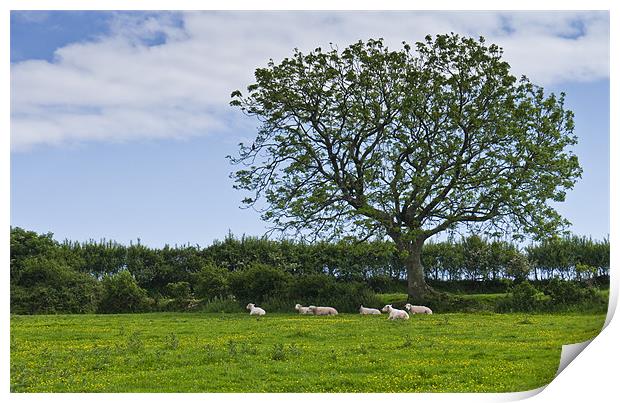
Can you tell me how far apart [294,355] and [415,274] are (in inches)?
441

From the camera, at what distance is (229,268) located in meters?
23.9

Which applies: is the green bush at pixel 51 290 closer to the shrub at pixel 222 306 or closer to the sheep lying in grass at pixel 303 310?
the shrub at pixel 222 306

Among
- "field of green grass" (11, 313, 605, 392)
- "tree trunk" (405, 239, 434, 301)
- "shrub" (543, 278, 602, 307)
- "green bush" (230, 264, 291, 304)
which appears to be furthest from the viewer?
"tree trunk" (405, 239, 434, 301)

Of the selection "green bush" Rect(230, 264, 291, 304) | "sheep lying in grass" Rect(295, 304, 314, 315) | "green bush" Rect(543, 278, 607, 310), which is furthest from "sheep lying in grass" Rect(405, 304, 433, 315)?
"green bush" Rect(230, 264, 291, 304)

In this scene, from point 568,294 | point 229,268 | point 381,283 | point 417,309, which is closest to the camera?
point 568,294

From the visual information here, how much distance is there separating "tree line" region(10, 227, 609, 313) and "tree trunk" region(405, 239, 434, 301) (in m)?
0.39

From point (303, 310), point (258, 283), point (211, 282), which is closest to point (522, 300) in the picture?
point (303, 310)

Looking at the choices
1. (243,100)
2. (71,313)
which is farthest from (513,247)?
(71,313)

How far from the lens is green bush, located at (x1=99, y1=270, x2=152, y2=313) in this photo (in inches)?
898

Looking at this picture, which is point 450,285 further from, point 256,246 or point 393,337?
point 393,337

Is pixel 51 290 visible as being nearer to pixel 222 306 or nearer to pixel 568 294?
pixel 222 306

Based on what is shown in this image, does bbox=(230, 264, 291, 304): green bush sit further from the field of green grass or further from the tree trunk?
the field of green grass

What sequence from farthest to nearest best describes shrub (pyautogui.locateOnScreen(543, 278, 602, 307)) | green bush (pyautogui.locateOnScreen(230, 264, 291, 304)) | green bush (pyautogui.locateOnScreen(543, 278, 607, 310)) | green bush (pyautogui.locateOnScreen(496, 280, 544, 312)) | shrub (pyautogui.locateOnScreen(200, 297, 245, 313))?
green bush (pyautogui.locateOnScreen(230, 264, 291, 304))
shrub (pyautogui.locateOnScreen(200, 297, 245, 313))
green bush (pyautogui.locateOnScreen(496, 280, 544, 312))
shrub (pyautogui.locateOnScreen(543, 278, 602, 307))
green bush (pyautogui.locateOnScreen(543, 278, 607, 310))
